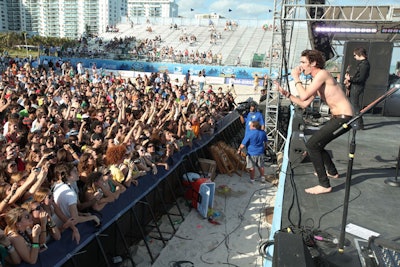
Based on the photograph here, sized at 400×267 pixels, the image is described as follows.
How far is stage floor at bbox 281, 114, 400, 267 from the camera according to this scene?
3322mm

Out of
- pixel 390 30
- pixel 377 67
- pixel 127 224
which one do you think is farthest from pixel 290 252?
pixel 390 30

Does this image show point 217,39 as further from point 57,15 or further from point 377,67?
point 57,15

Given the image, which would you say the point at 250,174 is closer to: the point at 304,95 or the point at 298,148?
the point at 298,148

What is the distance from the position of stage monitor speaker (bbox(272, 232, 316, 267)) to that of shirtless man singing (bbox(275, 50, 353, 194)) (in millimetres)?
1843

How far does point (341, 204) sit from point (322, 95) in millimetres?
1310

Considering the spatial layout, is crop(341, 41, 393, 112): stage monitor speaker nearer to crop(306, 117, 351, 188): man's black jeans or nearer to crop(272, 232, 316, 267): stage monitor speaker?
crop(306, 117, 351, 188): man's black jeans

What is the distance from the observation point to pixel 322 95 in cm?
429

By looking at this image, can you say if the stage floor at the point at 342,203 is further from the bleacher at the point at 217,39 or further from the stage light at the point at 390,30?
the bleacher at the point at 217,39

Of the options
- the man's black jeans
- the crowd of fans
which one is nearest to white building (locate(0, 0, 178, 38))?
the crowd of fans

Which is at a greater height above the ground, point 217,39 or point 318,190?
point 217,39

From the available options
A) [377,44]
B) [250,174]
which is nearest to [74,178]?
[250,174]

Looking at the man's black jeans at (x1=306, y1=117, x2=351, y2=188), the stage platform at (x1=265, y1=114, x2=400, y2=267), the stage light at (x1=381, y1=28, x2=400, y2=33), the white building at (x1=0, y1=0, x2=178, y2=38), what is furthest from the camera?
the white building at (x1=0, y1=0, x2=178, y2=38)

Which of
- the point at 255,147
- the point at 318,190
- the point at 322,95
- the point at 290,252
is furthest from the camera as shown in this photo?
the point at 255,147

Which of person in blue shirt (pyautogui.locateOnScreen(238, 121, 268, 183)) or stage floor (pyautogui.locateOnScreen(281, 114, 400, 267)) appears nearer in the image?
stage floor (pyautogui.locateOnScreen(281, 114, 400, 267))
